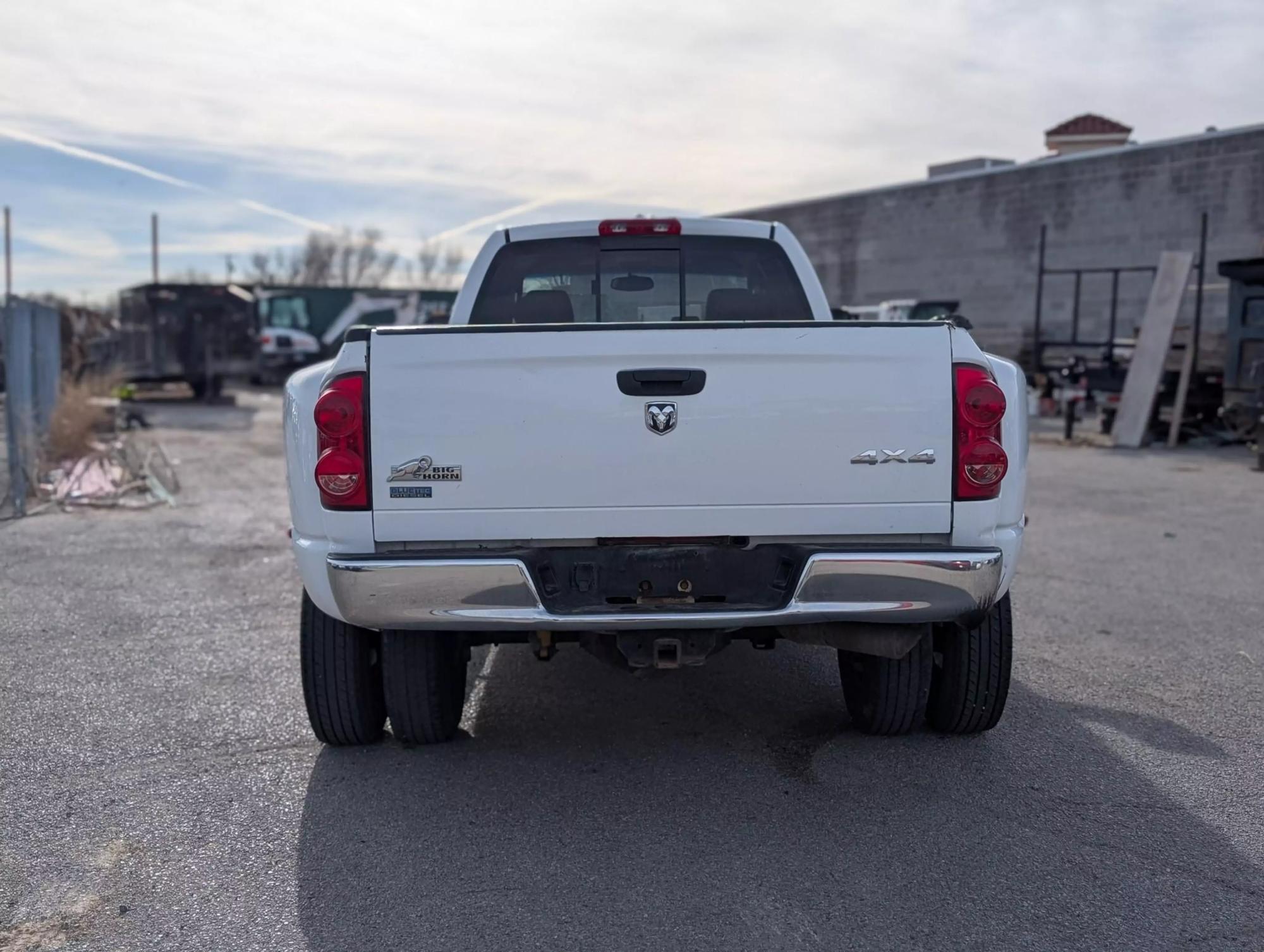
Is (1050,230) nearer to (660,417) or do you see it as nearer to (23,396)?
(23,396)

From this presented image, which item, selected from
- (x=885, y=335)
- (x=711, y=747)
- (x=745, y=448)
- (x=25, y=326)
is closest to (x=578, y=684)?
(x=711, y=747)

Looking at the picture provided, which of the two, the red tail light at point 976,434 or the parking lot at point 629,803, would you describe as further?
the red tail light at point 976,434

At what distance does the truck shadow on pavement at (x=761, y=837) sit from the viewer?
3150mm

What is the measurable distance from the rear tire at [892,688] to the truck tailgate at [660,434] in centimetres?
82

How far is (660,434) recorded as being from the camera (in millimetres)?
3703

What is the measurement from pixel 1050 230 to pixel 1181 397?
9.17 meters

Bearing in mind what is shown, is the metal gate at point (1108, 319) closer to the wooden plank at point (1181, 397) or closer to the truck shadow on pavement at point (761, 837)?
the wooden plank at point (1181, 397)

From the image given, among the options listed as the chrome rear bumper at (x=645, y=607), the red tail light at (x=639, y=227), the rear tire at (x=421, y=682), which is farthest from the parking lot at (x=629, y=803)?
the red tail light at (x=639, y=227)

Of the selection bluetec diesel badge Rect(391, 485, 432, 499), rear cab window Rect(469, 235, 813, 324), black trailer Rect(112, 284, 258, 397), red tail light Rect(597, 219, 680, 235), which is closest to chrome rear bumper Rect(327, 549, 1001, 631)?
bluetec diesel badge Rect(391, 485, 432, 499)

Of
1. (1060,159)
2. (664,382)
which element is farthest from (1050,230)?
(664,382)

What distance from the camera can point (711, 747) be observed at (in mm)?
4539

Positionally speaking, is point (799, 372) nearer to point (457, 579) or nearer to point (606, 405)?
point (606, 405)

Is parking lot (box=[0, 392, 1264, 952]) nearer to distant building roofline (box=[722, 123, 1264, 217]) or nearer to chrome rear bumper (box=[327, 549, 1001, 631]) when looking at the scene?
chrome rear bumper (box=[327, 549, 1001, 631])

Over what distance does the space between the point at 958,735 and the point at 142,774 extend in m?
3.00
